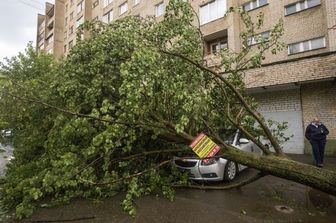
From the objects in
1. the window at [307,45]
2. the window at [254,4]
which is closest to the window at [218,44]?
the window at [254,4]

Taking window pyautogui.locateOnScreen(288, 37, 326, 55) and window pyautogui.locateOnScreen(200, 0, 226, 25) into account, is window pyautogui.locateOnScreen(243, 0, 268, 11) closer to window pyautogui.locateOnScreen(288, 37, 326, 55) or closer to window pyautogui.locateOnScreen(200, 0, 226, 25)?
window pyautogui.locateOnScreen(200, 0, 226, 25)

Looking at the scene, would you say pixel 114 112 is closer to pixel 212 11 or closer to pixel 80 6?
pixel 212 11

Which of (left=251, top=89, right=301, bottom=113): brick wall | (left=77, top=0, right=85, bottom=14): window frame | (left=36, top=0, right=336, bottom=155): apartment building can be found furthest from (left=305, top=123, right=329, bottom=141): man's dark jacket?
(left=77, top=0, right=85, bottom=14): window frame

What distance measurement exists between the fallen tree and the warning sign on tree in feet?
1.22

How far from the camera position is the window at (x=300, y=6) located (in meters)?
13.3

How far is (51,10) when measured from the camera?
4131 centimetres

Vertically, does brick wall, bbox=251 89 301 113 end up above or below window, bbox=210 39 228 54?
below

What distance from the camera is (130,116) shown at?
486 centimetres

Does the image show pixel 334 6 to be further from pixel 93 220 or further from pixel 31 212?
pixel 31 212

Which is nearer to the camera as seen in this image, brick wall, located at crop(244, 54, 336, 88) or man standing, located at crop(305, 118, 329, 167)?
man standing, located at crop(305, 118, 329, 167)

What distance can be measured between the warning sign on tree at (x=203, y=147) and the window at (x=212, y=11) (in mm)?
14176

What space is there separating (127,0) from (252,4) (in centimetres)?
1448

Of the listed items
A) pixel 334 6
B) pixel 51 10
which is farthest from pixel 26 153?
pixel 51 10

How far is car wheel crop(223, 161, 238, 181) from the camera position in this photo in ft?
23.5
